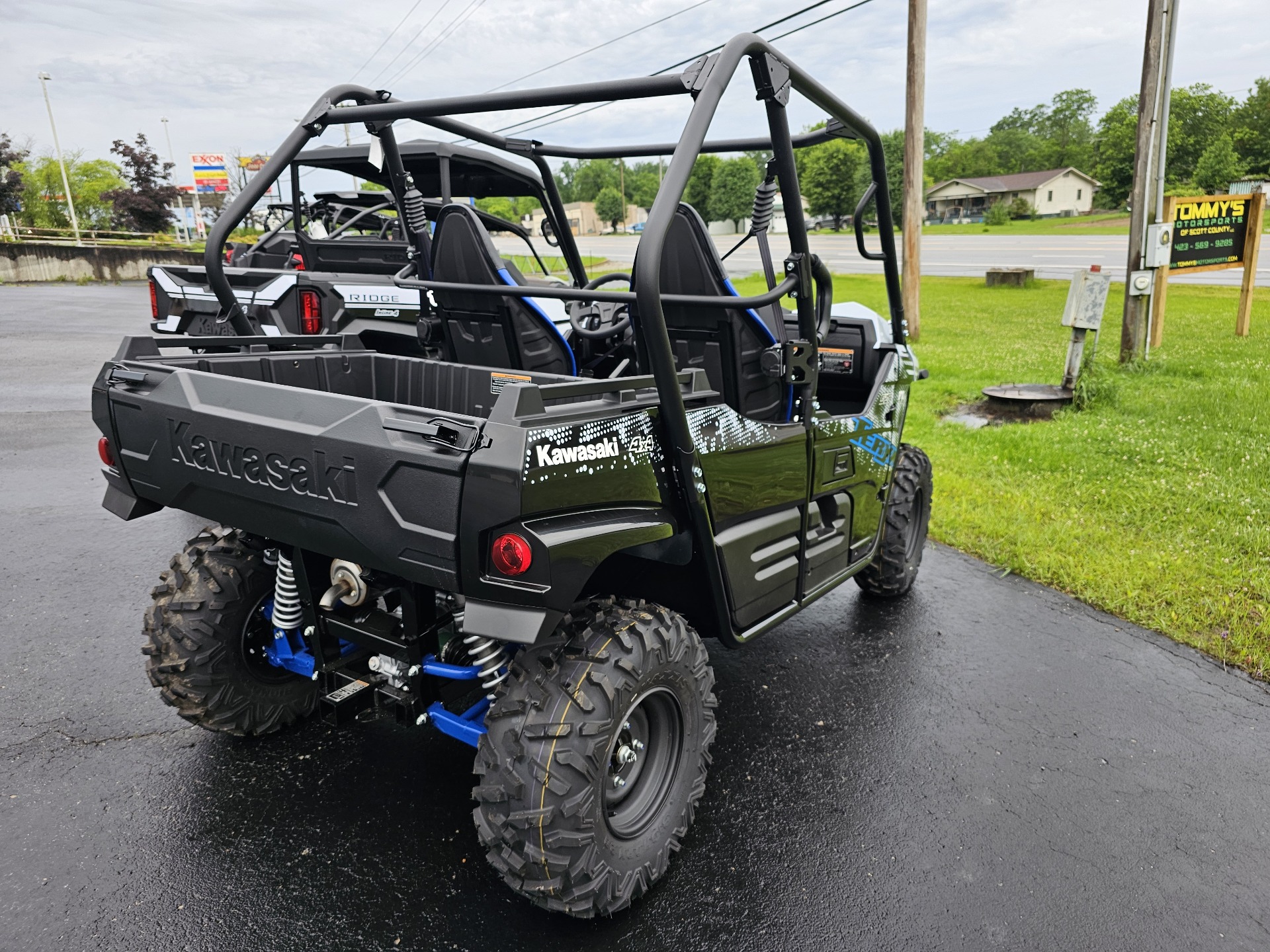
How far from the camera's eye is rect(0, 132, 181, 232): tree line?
131 ft

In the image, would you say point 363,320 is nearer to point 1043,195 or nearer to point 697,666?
point 697,666

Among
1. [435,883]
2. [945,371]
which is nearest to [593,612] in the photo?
[435,883]

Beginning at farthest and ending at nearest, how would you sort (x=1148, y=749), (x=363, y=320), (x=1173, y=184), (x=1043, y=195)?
(x=1043, y=195)
(x=1173, y=184)
(x=363, y=320)
(x=1148, y=749)

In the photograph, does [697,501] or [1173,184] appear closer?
[697,501]

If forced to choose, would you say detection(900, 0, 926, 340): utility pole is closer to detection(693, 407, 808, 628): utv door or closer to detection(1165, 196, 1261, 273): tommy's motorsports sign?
detection(1165, 196, 1261, 273): tommy's motorsports sign

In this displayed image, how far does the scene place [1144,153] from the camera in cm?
848

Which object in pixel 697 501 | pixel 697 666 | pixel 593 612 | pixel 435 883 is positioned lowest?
pixel 435 883

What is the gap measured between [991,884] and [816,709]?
101 cm

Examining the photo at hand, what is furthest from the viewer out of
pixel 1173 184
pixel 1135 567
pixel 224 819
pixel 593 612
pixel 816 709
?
pixel 1173 184

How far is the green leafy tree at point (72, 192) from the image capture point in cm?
4950

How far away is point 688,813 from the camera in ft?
8.18

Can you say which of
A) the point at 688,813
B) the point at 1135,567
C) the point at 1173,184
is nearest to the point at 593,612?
the point at 688,813

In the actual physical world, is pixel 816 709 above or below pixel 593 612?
below

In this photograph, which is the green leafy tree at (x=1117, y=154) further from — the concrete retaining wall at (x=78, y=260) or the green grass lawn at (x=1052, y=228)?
the concrete retaining wall at (x=78, y=260)
